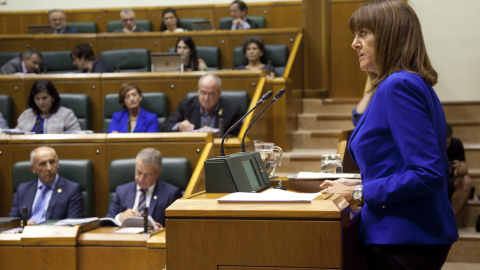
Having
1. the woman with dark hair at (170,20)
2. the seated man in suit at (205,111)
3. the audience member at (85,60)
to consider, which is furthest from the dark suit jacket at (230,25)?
the seated man in suit at (205,111)

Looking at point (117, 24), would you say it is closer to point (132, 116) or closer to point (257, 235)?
point (132, 116)

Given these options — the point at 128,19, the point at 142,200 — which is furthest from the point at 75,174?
the point at 128,19

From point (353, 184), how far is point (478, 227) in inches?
75.3

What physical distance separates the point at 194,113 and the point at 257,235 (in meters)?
2.21

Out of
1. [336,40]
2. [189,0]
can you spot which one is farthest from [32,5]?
[336,40]

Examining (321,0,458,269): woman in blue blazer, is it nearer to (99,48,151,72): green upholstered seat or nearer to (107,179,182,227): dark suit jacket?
(107,179,182,227): dark suit jacket

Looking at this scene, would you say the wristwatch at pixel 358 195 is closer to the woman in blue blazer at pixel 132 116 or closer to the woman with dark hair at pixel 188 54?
the woman in blue blazer at pixel 132 116

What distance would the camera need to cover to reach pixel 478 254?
8.65 feet

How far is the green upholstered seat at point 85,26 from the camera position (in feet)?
18.2

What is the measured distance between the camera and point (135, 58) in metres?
4.20

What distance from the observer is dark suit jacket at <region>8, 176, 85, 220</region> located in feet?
8.01

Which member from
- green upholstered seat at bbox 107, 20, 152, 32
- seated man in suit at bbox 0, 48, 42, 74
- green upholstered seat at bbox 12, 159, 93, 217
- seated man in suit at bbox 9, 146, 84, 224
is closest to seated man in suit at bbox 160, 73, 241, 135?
green upholstered seat at bbox 12, 159, 93, 217

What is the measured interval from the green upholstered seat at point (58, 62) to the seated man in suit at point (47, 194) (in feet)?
6.27

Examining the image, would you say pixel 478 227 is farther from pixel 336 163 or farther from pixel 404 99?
pixel 404 99
